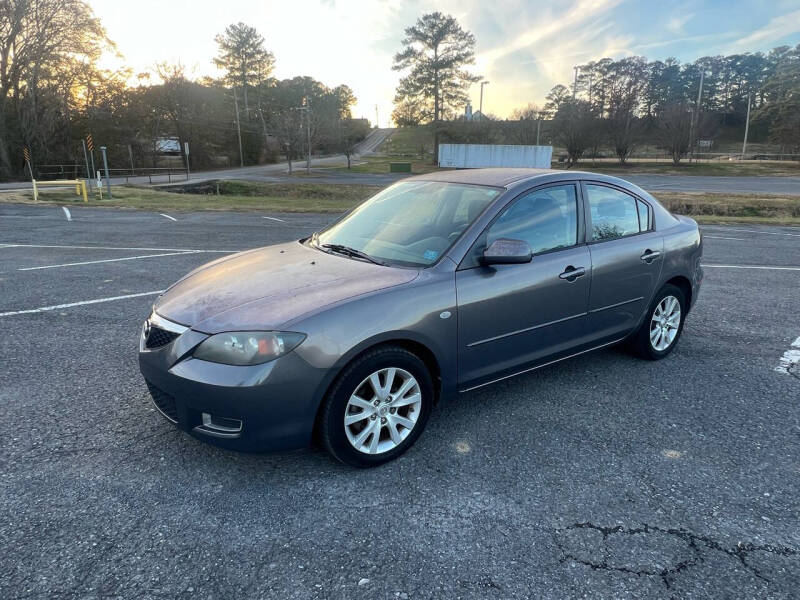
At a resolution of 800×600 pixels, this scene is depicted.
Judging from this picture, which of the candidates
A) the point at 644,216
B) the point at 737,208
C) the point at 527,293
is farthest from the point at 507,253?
the point at 737,208

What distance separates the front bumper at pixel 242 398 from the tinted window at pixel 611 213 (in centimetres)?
249

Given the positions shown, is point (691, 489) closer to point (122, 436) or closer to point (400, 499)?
point (400, 499)

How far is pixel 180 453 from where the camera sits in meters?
3.14

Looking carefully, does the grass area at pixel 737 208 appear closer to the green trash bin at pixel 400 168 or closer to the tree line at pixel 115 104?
the green trash bin at pixel 400 168

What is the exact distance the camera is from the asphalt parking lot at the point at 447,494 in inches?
88.9

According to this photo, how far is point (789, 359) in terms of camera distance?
4727mm

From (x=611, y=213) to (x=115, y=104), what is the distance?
175 feet

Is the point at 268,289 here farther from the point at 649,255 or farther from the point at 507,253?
the point at 649,255

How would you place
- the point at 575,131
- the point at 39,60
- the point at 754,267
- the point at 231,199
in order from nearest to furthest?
the point at 754,267 < the point at 231,199 < the point at 39,60 < the point at 575,131

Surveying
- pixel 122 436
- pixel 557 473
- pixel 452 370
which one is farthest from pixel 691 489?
pixel 122 436

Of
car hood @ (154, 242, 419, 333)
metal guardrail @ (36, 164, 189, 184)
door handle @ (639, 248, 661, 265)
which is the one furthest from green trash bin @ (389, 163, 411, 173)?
car hood @ (154, 242, 419, 333)

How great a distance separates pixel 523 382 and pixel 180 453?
8.19 ft

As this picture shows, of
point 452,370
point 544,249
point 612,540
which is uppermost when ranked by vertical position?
point 544,249

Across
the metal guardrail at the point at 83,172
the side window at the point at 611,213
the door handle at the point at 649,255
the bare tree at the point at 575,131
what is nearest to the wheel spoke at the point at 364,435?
the side window at the point at 611,213
